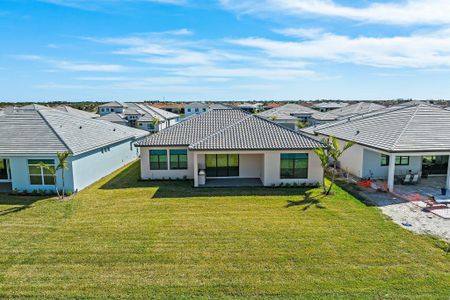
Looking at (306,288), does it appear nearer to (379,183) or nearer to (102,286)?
(102,286)

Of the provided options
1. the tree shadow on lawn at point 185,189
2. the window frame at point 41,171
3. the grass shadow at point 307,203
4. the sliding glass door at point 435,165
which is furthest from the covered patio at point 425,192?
the window frame at point 41,171

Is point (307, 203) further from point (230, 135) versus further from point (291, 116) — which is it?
point (291, 116)

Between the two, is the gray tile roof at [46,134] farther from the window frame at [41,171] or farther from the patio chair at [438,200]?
the patio chair at [438,200]

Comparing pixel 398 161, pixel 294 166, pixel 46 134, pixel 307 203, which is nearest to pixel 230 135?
pixel 294 166

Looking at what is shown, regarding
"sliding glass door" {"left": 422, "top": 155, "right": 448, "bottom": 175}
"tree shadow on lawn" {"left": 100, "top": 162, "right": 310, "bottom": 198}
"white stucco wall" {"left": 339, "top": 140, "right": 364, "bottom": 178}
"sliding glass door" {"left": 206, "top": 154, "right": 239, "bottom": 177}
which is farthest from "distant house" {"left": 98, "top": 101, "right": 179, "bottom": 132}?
"sliding glass door" {"left": 422, "top": 155, "right": 448, "bottom": 175}

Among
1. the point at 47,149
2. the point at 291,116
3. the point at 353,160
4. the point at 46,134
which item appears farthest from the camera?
the point at 291,116

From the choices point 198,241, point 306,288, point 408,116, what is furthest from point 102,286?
point 408,116
